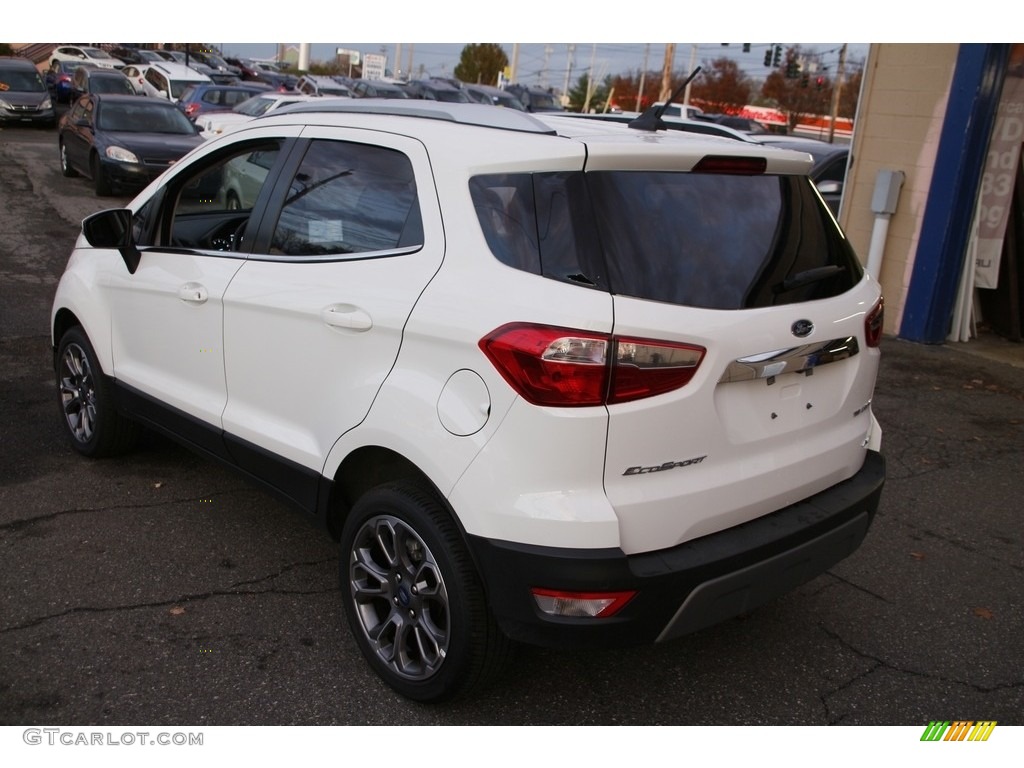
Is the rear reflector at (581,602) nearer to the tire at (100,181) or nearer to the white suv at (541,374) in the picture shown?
the white suv at (541,374)

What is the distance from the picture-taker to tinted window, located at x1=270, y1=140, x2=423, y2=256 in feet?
10.4

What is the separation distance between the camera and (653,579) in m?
2.62

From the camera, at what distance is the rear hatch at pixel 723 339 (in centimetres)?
264

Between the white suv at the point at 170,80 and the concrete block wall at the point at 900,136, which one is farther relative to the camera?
the white suv at the point at 170,80

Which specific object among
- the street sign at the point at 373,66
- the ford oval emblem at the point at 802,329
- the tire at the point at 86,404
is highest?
the street sign at the point at 373,66

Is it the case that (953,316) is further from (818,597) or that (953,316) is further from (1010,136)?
(818,597)

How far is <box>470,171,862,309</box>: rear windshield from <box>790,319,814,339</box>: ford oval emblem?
82 millimetres

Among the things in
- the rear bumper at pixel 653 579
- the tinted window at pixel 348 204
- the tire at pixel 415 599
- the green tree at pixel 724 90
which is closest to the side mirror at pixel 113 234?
the tinted window at pixel 348 204

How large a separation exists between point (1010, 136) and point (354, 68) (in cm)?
7963

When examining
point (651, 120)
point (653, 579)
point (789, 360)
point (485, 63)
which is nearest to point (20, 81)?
point (651, 120)

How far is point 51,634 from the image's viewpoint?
3393 millimetres

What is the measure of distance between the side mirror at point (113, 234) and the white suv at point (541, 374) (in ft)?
2.59

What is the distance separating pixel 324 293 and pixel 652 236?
1.16m
